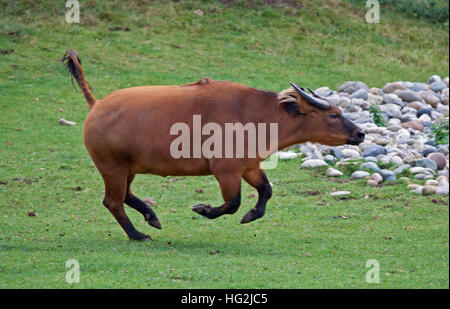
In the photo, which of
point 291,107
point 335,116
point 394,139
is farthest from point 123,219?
point 394,139

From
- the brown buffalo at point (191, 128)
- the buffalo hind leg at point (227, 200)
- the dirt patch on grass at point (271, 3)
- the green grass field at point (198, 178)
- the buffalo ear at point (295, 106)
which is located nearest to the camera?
the green grass field at point (198, 178)

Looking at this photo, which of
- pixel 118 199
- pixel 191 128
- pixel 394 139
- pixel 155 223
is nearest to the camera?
pixel 191 128

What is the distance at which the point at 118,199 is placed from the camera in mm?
9820

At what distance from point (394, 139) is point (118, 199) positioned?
307 inches

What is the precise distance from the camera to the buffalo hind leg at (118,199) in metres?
9.73

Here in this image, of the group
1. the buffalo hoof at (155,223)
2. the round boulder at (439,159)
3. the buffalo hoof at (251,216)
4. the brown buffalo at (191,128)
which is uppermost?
the brown buffalo at (191,128)

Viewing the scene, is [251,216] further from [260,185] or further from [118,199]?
[118,199]

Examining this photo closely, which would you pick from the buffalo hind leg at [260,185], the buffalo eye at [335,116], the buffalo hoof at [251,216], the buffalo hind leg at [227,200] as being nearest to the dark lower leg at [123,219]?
the buffalo hind leg at [227,200]

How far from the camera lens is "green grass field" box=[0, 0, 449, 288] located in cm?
873

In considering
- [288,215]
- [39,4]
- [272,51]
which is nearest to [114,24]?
[39,4]

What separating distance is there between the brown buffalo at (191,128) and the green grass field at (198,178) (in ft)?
2.79

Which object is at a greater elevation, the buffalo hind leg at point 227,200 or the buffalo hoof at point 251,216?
the buffalo hind leg at point 227,200

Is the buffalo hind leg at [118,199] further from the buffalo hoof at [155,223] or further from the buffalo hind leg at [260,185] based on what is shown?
the buffalo hind leg at [260,185]

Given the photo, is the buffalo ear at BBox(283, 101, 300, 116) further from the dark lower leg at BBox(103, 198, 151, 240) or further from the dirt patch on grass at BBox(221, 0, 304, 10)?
the dirt patch on grass at BBox(221, 0, 304, 10)
